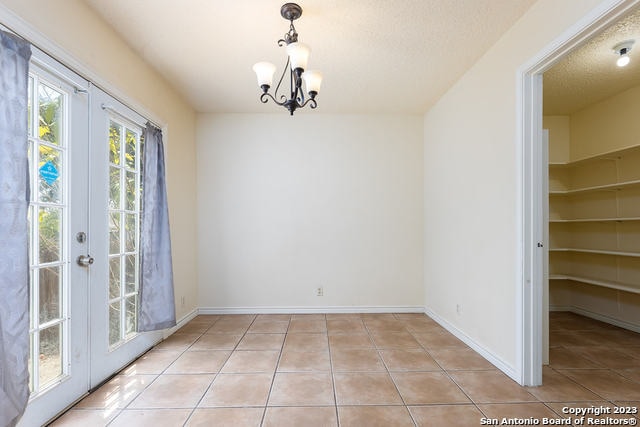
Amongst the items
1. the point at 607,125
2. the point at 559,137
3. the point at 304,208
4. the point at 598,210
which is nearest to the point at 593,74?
the point at 607,125

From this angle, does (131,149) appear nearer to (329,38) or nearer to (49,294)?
(49,294)

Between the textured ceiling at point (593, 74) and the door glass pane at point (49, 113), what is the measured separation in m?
3.65

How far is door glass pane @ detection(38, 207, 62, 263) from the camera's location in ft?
5.92

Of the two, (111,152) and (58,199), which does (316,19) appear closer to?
(111,152)

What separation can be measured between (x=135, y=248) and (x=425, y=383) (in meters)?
2.67

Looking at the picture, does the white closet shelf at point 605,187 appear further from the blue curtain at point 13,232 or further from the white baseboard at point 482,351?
the blue curtain at point 13,232

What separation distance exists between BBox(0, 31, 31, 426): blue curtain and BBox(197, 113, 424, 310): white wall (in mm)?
2546

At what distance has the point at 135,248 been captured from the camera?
280 cm

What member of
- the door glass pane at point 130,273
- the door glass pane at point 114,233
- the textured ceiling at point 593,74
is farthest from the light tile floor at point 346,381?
the textured ceiling at point 593,74

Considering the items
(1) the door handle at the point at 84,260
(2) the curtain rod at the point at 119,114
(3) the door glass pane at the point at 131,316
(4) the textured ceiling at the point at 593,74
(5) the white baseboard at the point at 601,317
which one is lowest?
(5) the white baseboard at the point at 601,317

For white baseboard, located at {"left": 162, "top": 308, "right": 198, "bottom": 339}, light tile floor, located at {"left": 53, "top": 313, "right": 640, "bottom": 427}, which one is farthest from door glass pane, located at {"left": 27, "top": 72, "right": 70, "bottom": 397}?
white baseboard, located at {"left": 162, "top": 308, "right": 198, "bottom": 339}

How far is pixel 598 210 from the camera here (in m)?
3.83

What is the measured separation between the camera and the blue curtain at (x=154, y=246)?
275cm

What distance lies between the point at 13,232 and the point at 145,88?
1.84 m
